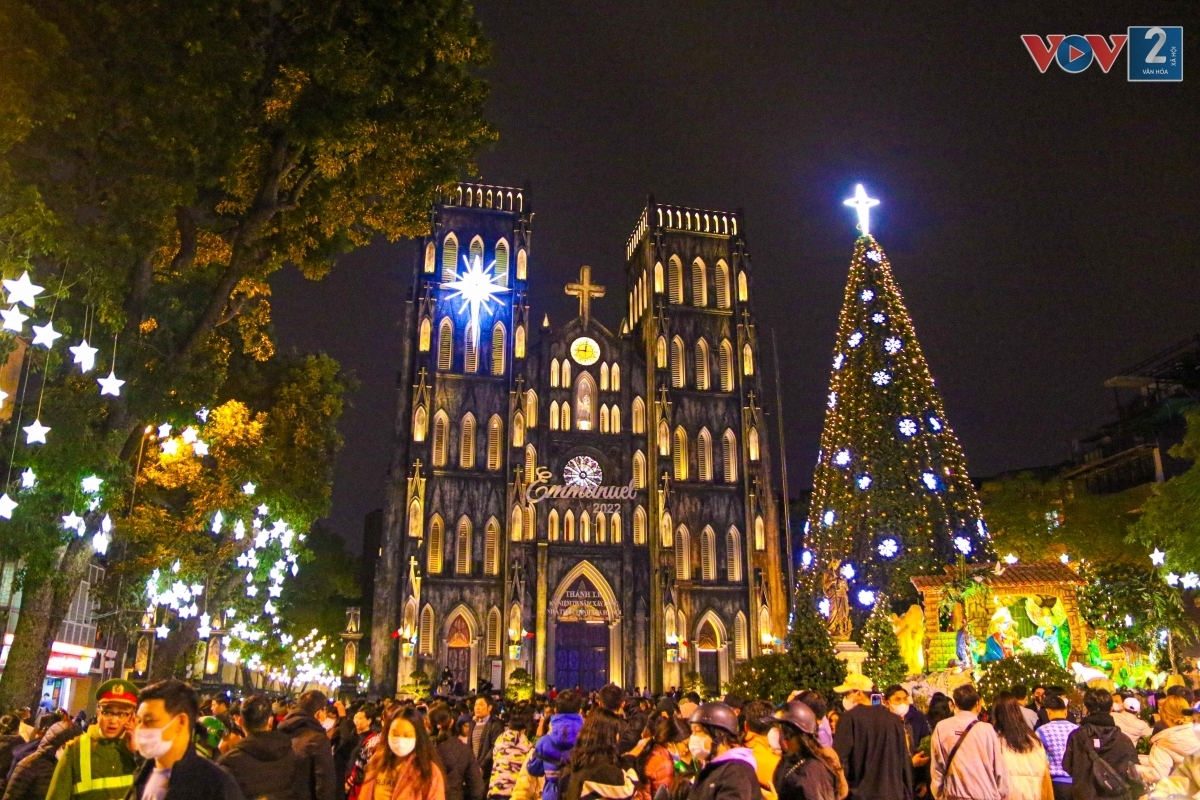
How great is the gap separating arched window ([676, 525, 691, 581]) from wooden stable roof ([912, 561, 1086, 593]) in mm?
25988

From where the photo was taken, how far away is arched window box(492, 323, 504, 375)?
48.8 meters

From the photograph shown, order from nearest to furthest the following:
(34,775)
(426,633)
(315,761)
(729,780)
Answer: (729,780)
(315,761)
(34,775)
(426,633)

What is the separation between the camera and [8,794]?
6.37 metres

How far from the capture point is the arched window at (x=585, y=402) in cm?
4978

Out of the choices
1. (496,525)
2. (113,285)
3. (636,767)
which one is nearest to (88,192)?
(113,285)

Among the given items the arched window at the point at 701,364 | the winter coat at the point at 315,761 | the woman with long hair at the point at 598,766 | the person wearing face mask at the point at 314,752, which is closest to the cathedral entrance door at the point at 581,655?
the arched window at the point at 701,364

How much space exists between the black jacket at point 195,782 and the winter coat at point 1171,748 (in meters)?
5.20

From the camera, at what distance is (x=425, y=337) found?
47.8 m

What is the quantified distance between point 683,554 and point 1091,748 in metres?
41.8

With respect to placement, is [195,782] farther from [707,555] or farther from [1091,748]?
[707,555]

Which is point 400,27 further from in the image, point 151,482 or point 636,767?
point 151,482

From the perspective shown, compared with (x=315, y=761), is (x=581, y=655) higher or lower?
higher

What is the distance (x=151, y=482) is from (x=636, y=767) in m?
20.0

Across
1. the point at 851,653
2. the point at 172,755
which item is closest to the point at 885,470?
the point at 851,653
